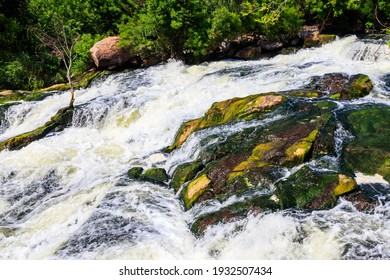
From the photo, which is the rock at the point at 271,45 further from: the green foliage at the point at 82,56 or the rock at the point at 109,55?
the green foliage at the point at 82,56

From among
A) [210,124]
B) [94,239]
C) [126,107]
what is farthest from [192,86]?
[94,239]

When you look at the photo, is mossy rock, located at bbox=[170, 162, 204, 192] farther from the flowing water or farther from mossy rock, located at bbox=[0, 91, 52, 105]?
mossy rock, located at bbox=[0, 91, 52, 105]

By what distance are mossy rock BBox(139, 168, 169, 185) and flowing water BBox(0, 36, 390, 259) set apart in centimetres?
24

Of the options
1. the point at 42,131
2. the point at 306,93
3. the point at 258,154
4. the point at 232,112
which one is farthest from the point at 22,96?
the point at 258,154

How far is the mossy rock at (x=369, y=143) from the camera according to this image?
6738 mm

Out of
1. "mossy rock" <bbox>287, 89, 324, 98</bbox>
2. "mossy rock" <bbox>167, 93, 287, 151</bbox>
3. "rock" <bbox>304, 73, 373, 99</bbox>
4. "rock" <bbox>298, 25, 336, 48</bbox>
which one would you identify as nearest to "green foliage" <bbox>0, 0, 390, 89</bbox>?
"rock" <bbox>298, 25, 336, 48</bbox>

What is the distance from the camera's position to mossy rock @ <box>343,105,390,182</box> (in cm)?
674

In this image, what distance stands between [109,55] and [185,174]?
11334 millimetres

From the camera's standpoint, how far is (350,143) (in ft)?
24.8

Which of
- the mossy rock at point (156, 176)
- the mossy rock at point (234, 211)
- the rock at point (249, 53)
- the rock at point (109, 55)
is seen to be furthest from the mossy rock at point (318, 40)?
the mossy rock at point (234, 211)

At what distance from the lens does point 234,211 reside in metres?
6.22

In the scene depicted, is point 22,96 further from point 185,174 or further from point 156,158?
point 185,174

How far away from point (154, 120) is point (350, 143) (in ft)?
20.8

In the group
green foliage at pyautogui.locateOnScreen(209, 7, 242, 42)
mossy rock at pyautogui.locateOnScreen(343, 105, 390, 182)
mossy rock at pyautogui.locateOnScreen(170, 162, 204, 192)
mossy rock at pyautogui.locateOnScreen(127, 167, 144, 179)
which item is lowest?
mossy rock at pyautogui.locateOnScreen(127, 167, 144, 179)
